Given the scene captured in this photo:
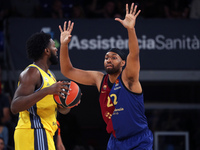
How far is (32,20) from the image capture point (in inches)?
349

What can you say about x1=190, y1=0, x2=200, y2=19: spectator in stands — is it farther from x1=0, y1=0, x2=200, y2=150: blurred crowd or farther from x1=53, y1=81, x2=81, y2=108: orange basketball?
x1=53, y1=81, x2=81, y2=108: orange basketball

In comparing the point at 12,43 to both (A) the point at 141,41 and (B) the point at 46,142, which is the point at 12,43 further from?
(B) the point at 46,142

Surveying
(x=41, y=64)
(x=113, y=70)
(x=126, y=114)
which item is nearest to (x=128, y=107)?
(x=126, y=114)

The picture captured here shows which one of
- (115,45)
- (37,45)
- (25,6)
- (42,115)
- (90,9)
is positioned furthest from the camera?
(25,6)

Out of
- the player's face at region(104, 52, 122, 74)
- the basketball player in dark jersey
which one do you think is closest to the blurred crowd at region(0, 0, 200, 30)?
the player's face at region(104, 52, 122, 74)

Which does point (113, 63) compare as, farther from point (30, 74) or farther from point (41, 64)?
point (30, 74)

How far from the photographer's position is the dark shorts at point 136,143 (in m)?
4.55

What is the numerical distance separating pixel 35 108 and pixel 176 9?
21.6 feet

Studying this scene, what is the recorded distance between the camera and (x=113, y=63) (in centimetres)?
488

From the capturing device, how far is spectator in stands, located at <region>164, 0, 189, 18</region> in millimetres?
9844

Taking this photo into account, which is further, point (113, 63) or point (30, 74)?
point (113, 63)

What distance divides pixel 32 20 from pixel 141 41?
2.46 meters

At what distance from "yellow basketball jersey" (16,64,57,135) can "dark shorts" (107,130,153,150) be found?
0.75m

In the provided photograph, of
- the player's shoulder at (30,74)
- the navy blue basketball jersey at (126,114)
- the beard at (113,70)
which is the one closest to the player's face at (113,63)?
the beard at (113,70)
